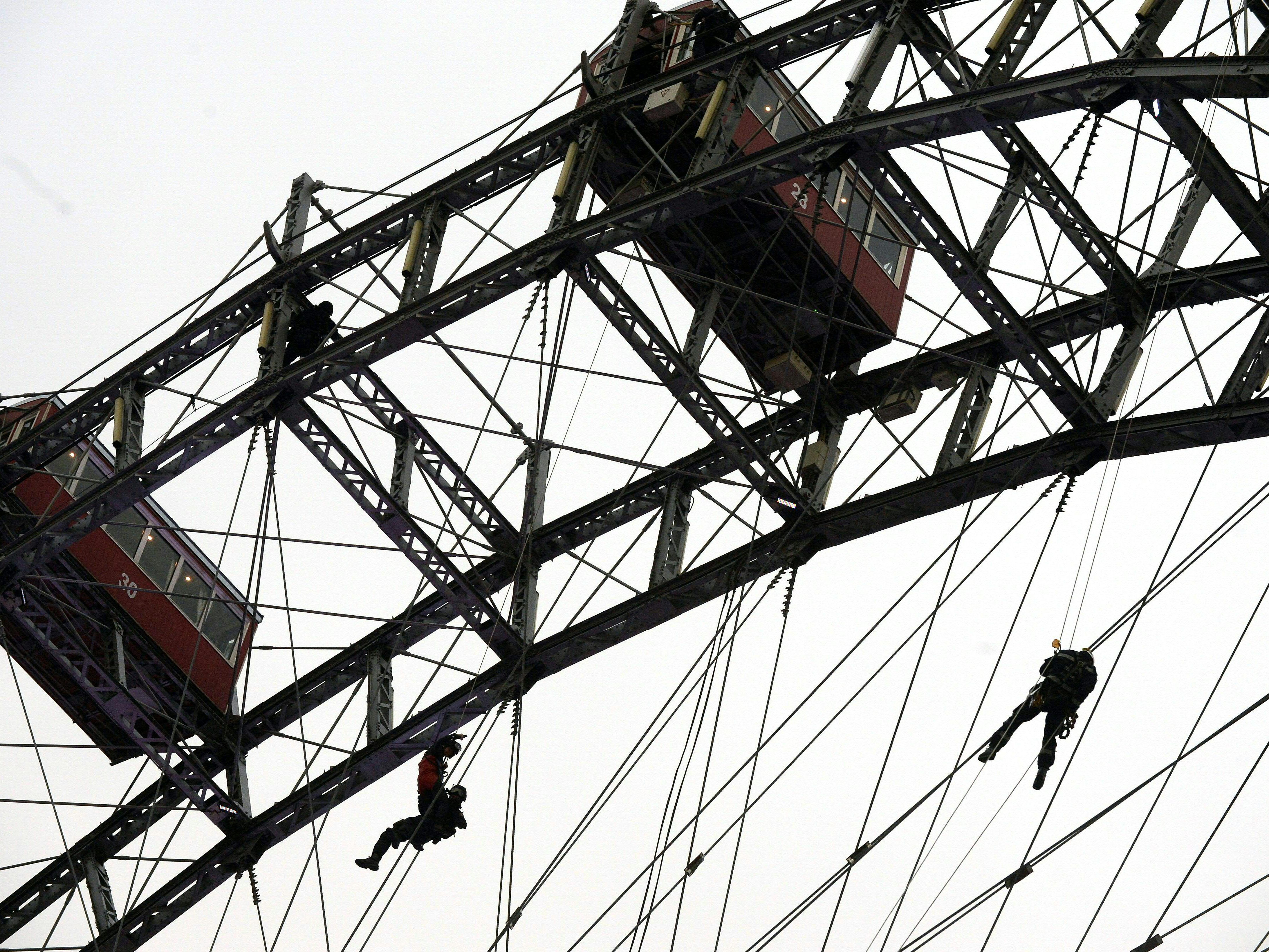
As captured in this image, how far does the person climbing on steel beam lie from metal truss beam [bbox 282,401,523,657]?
535 centimetres

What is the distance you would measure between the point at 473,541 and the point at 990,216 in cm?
631

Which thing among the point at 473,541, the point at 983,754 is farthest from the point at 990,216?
the point at 473,541

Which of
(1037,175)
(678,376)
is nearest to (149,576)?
(678,376)

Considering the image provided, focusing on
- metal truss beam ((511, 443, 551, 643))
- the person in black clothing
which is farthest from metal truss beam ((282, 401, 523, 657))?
the person in black clothing

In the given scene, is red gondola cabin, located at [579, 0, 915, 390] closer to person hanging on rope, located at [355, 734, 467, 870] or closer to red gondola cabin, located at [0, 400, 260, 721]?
person hanging on rope, located at [355, 734, 467, 870]

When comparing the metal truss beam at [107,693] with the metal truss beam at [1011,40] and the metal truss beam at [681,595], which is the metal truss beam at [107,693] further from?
the metal truss beam at [1011,40]

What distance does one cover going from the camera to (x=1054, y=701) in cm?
1656

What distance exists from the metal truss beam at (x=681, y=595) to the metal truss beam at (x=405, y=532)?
0.36 metres

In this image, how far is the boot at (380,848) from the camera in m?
20.4

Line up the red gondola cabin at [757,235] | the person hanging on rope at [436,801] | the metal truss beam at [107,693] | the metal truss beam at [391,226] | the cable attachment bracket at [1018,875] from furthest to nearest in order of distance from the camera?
the metal truss beam at [107,693] < the person hanging on rope at [436,801] < the red gondola cabin at [757,235] < the metal truss beam at [391,226] < the cable attachment bracket at [1018,875]

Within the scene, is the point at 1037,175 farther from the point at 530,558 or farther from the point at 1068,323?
the point at 530,558

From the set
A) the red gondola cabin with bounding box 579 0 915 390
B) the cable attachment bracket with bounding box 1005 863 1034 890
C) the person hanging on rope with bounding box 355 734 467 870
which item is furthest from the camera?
the person hanging on rope with bounding box 355 734 467 870

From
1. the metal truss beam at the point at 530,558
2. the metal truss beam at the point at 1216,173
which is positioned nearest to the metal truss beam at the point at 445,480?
the metal truss beam at the point at 530,558

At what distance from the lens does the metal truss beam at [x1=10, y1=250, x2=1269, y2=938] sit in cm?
1683
